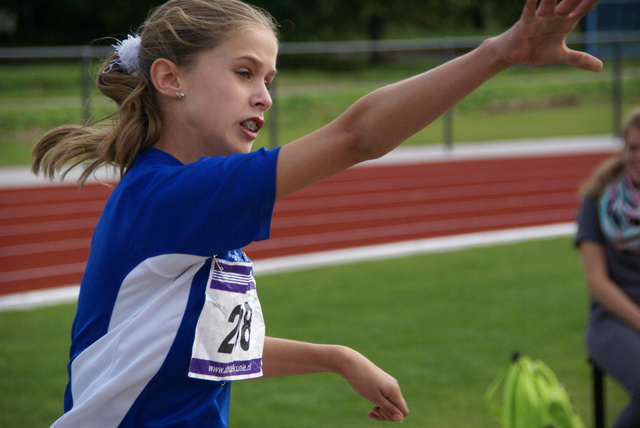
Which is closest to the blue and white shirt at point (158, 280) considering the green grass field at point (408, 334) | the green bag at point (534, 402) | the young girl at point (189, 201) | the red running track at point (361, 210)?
the young girl at point (189, 201)

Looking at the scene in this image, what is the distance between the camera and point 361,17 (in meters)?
34.9

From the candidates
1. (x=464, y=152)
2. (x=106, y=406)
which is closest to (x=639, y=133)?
(x=106, y=406)

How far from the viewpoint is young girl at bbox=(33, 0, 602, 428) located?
4.83ft

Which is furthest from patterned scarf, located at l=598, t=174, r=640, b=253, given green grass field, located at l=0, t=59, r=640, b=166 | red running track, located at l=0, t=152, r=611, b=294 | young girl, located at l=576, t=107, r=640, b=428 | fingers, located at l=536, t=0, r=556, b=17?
green grass field, located at l=0, t=59, r=640, b=166

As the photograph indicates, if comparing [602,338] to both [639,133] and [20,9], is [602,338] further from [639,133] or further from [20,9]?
[20,9]

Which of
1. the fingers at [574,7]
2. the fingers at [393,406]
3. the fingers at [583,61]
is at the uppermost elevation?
the fingers at [574,7]

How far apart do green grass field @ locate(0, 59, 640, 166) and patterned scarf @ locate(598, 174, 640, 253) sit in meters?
10.4

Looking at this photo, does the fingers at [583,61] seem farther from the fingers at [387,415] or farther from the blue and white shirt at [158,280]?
the fingers at [387,415]

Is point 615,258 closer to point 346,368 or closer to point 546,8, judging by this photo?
point 346,368

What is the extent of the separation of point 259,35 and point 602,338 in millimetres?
2727

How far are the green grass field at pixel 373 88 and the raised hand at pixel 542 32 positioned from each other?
12780mm

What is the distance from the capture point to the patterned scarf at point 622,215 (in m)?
3.82

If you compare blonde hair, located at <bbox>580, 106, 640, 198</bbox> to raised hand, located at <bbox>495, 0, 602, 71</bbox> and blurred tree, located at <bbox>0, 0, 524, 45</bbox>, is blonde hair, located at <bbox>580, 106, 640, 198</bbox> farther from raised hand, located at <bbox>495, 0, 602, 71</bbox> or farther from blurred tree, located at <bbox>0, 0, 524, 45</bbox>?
blurred tree, located at <bbox>0, 0, 524, 45</bbox>

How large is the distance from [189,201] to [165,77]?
1.11 feet
